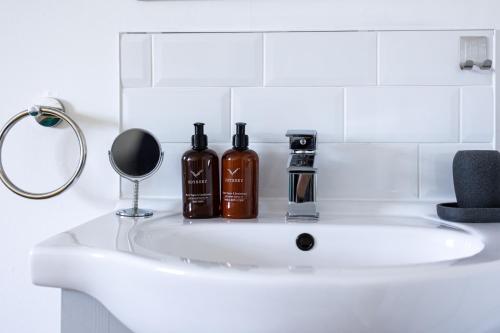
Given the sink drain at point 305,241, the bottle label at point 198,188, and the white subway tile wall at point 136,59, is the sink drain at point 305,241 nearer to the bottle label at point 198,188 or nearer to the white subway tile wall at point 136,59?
the bottle label at point 198,188

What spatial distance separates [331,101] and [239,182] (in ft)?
0.78

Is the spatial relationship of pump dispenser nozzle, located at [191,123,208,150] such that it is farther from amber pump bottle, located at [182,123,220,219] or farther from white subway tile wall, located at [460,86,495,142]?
white subway tile wall, located at [460,86,495,142]

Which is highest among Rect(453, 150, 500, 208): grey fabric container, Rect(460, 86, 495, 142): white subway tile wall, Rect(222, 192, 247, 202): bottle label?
Rect(460, 86, 495, 142): white subway tile wall

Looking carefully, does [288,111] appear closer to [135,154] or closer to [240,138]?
[240,138]

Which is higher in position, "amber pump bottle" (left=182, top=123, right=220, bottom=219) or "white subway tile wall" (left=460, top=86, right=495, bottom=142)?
"white subway tile wall" (left=460, top=86, right=495, bottom=142)

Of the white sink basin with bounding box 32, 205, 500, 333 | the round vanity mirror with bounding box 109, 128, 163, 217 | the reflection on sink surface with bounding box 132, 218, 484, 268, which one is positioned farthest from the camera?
the round vanity mirror with bounding box 109, 128, 163, 217

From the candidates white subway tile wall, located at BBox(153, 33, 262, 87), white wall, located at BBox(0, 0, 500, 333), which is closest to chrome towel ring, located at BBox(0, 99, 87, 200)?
white wall, located at BBox(0, 0, 500, 333)

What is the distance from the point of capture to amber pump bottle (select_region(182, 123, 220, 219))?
32.2 inches

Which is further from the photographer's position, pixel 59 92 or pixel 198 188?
pixel 59 92

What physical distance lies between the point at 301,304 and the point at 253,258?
33 centimetres

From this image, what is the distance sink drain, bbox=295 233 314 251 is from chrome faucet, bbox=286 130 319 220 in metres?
0.05

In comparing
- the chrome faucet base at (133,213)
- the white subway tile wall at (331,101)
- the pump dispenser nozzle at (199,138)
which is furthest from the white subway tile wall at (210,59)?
the chrome faucet base at (133,213)

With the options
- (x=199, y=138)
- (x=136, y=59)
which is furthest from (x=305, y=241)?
(x=136, y=59)

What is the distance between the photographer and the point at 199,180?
817 mm
